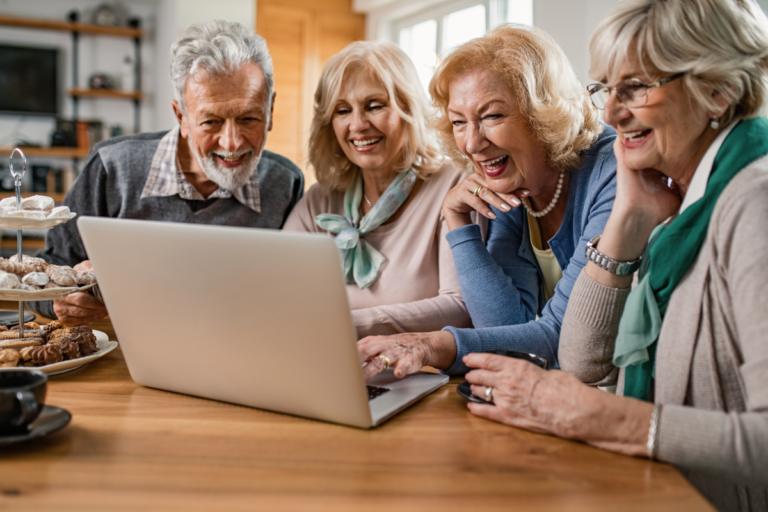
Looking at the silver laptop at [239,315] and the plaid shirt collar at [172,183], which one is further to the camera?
the plaid shirt collar at [172,183]

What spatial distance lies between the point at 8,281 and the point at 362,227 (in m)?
0.95

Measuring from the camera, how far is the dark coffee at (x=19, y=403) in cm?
73

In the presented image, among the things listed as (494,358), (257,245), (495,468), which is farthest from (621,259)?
(257,245)

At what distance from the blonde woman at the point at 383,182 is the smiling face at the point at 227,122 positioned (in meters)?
0.18

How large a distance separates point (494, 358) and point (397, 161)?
1.00 metres

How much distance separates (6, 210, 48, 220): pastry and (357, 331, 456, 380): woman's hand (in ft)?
1.94

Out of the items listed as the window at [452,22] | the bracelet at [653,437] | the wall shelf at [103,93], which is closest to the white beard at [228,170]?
the bracelet at [653,437]

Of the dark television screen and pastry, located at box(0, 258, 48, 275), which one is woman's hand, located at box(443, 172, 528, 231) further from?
the dark television screen

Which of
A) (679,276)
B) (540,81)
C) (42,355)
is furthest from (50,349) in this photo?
(540,81)

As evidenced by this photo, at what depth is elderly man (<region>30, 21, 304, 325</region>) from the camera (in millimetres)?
1760

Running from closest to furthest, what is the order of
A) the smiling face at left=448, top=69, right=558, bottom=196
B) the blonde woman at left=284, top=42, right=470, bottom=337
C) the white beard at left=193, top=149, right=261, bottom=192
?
the smiling face at left=448, top=69, right=558, bottom=196 → the blonde woman at left=284, top=42, right=470, bottom=337 → the white beard at left=193, top=149, right=261, bottom=192

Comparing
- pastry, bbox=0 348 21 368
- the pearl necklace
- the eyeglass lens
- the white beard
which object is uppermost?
the eyeglass lens

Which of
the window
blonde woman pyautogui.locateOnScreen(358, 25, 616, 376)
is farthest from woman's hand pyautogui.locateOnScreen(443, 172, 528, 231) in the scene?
the window

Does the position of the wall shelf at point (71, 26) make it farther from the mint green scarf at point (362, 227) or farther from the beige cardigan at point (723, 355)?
the beige cardigan at point (723, 355)
